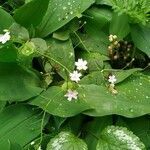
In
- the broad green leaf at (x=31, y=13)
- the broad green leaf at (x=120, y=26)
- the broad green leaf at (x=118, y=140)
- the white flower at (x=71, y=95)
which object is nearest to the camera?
the broad green leaf at (x=118, y=140)

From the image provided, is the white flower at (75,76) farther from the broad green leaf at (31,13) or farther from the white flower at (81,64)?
the broad green leaf at (31,13)

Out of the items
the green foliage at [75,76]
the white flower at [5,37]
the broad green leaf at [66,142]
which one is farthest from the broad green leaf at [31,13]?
the broad green leaf at [66,142]

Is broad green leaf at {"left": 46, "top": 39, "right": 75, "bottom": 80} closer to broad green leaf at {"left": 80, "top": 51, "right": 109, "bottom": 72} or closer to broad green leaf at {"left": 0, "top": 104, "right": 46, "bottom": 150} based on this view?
broad green leaf at {"left": 80, "top": 51, "right": 109, "bottom": 72}

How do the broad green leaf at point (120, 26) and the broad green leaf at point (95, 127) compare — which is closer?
the broad green leaf at point (95, 127)

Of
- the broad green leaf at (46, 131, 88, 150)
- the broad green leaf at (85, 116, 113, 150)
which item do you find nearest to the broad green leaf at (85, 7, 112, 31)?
the broad green leaf at (85, 116, 113, 150)

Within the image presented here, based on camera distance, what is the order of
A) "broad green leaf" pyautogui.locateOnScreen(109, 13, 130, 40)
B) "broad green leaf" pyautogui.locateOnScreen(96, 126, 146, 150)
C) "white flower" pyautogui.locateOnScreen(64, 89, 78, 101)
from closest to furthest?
"broad green leaf" pyautogui.locateOnScreen(96, 126, 146, 150), "white flower" pyautogui.locateOnScreen(64, 89, 78, 101), "broad green leaf" pyautogui.locateOnScreen(109, 13, 130, 40)

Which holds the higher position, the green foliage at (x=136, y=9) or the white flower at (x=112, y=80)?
the green foliage at (x=136, y=9)

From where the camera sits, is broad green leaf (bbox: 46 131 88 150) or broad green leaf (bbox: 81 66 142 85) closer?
broad green leaf (bbox: 46 131 88 150)
